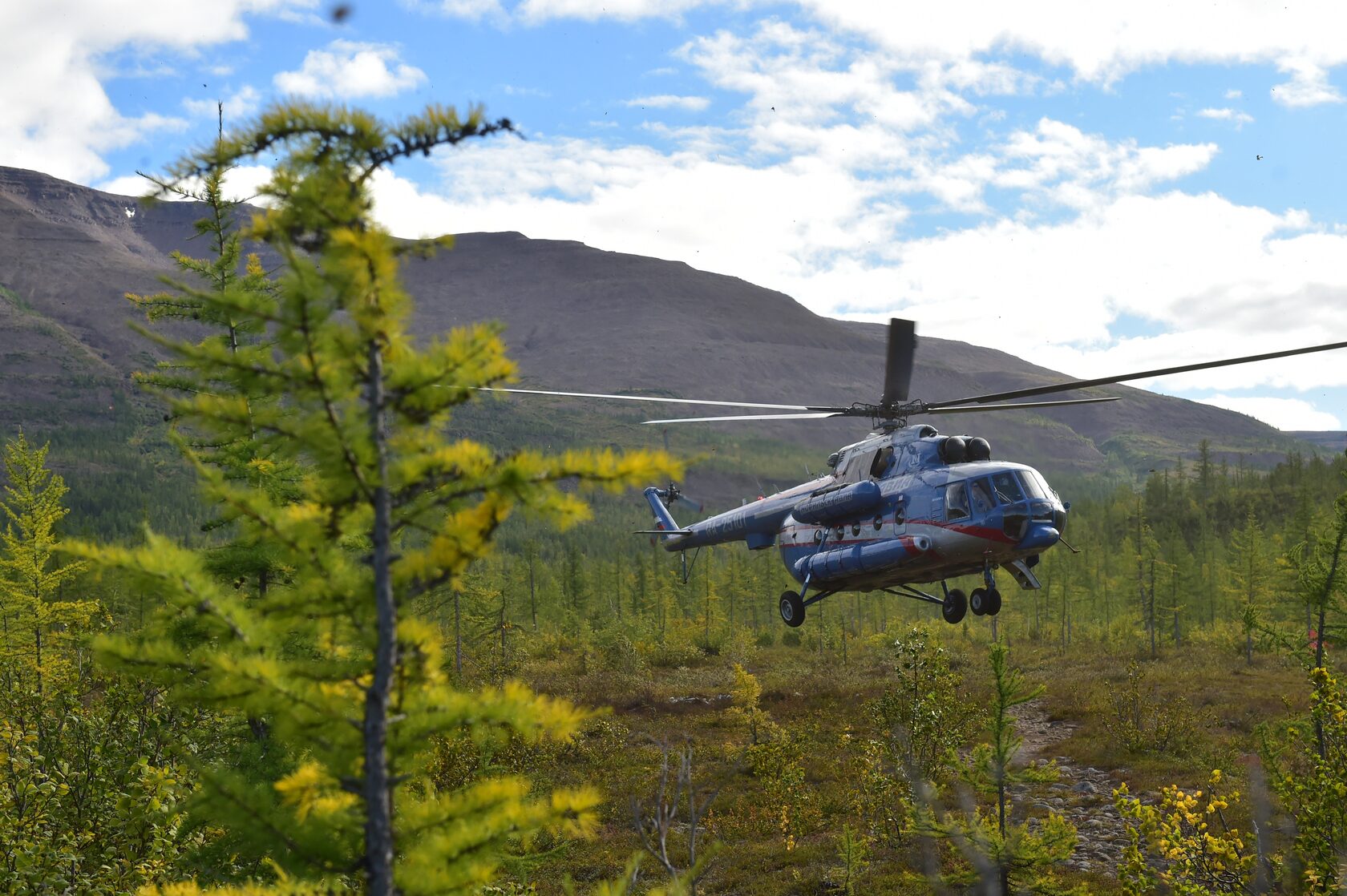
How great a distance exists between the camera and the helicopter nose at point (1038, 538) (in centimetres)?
1523

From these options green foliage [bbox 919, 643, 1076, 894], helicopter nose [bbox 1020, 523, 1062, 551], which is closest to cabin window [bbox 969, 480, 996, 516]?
helicopter nose [bbox 1020, 523, 1062, 551]

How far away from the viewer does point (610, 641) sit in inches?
1944

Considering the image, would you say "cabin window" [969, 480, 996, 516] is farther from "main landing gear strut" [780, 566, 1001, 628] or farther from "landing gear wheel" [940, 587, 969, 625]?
"landing gear wheel" [940, 587, 969, 625]

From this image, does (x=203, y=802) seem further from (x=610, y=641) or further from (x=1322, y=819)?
(x=610, y=641)

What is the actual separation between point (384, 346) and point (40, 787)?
27.6 ft

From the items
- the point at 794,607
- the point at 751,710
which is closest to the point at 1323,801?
the point at 794,607

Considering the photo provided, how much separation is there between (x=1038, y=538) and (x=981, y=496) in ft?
3.66

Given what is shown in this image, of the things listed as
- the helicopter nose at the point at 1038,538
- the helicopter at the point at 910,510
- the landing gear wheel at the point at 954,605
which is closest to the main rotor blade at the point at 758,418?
the helicopter at the point at 910,510

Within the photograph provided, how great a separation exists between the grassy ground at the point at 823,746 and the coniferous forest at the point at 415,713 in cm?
16

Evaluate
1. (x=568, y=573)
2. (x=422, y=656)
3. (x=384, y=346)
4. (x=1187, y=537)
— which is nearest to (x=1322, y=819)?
(x=422, y=656)

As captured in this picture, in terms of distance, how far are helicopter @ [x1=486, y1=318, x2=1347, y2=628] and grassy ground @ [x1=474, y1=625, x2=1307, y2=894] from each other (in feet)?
14.4

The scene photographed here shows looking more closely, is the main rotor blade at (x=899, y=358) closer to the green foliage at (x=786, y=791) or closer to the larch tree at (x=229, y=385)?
the larch tree at (x=229, y=385)

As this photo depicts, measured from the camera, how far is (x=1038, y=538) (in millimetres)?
15234

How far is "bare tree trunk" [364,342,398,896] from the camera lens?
13.6 ft
